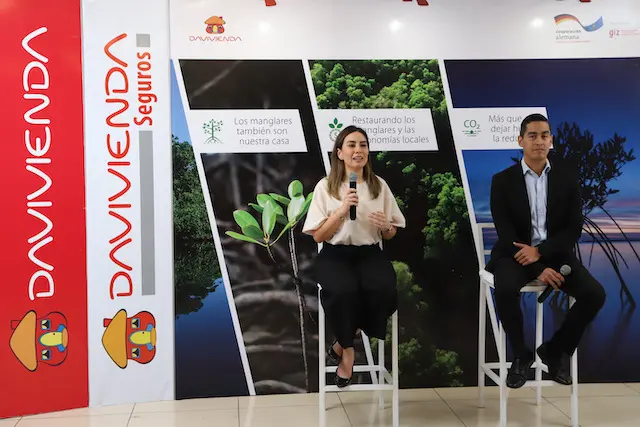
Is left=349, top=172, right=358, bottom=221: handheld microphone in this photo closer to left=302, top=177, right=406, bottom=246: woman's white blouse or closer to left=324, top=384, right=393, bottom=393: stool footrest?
left=302, top=177, right=406, bottom=246: woman's white blouse

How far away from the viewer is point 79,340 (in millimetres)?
3916

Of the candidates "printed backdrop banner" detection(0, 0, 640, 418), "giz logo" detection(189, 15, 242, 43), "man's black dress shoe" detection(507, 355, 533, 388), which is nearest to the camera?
"man's black dress shoe" detection(507, 355, 533, 388)

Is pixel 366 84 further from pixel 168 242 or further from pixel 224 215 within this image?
pixel 168 242

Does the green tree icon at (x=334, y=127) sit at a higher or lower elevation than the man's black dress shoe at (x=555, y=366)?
higher

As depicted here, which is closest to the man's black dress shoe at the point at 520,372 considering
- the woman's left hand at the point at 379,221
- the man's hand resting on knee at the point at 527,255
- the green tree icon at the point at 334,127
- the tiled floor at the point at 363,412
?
the tiled floor at the point at 363,412

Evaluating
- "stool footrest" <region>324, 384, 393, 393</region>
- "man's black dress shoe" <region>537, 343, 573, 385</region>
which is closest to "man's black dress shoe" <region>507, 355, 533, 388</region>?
"man's black dress shoe" <region>537, 343, 573, 385</region>

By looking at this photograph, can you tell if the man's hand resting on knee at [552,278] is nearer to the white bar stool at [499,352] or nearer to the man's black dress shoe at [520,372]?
the white bar stool at [499,352]

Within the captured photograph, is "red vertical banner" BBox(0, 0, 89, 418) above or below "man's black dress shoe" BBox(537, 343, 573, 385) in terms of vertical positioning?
above

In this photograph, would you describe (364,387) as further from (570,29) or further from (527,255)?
(570,29)

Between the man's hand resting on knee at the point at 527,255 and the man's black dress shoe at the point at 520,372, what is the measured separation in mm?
493

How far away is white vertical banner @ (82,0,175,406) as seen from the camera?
3.88m

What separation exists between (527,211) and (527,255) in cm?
26

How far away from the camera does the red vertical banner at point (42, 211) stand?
3721 mm

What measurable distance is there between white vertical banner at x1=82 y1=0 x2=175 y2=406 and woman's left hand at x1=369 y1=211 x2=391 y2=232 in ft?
4.10
